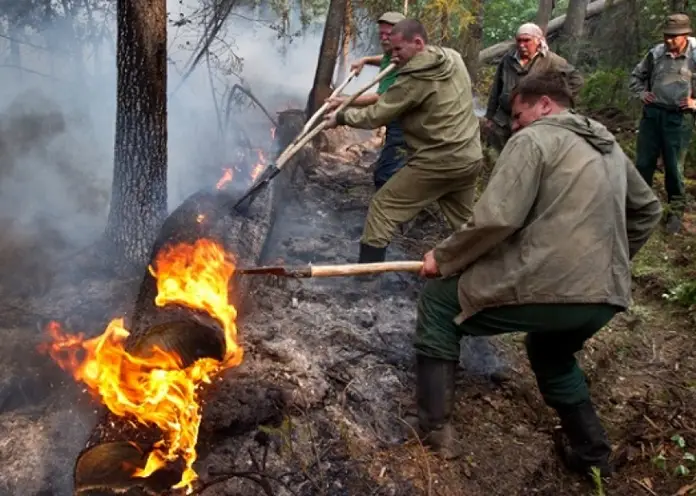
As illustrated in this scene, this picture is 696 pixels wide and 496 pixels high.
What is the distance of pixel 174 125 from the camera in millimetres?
9164

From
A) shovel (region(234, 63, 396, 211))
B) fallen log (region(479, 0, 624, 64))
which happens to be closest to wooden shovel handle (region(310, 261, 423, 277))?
shovel (region(234, 63, 396, 211))

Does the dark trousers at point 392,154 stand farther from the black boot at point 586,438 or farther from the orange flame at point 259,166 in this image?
the black boot at point 586,438

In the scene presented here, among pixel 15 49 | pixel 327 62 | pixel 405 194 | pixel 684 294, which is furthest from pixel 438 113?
pixel 15 49

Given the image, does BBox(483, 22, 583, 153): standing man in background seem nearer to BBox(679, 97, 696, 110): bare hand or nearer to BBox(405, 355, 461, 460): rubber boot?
BBox(679, 97, 696, 110): bare hand

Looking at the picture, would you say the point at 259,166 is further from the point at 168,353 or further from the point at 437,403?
the point at 437,403

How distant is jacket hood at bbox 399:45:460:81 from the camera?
4738 mm

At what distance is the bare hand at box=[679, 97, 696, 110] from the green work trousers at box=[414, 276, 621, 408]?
4106 millimetres

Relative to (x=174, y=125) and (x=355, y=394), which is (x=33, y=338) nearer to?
(x=355, y=394)

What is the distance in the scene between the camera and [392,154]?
6.62m

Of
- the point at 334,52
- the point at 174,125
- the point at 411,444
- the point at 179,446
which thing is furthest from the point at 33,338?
the point at 334,52

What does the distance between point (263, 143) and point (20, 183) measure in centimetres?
368

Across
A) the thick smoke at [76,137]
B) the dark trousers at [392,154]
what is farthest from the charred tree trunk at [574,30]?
the dark trousers at [392,154]

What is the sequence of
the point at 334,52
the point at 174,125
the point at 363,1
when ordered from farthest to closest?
the point at 363,1 < the point at 174,125 < the point at 334,52

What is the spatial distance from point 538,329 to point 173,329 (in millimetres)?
2305
